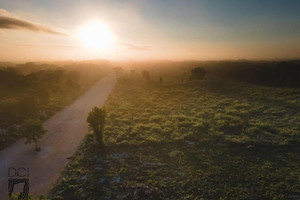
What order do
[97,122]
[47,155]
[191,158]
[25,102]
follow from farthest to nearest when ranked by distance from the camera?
[25,102]
[97,122]
[47,155]
[191,158]

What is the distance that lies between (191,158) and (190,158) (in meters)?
0.10

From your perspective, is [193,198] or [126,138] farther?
[126,138]

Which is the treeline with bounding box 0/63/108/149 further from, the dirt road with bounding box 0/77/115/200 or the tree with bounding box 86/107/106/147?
the tree with bounding box 86/107/106/147

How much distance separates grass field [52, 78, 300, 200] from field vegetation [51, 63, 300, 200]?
0.06 meters

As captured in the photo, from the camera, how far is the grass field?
50.6 ft

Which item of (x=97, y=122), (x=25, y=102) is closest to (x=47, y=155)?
(x=97, y=122)

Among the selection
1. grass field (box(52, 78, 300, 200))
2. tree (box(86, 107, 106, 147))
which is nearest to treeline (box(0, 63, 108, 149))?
tree (box(86, 107, 106, 147))

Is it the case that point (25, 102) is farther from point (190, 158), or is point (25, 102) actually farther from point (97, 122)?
point (190, 158)

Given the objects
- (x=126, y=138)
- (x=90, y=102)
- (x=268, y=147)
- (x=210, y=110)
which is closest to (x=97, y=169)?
(x=126, y=138)

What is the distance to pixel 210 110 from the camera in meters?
37.3

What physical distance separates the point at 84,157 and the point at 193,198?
11366mm

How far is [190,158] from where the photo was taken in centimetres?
2025

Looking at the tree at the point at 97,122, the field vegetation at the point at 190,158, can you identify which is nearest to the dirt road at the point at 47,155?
the field vegetation at the point at 190,158

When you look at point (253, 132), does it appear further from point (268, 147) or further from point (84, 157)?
point (84, 157)
